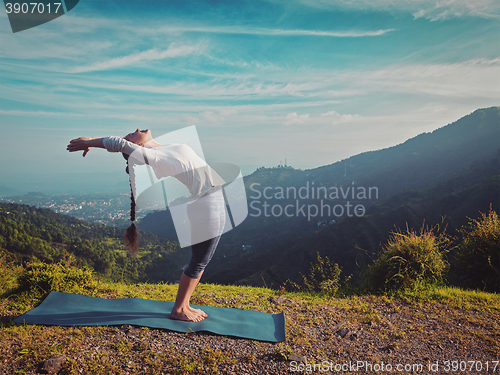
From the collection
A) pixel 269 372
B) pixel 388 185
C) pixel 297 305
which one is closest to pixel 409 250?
pixel 297 305

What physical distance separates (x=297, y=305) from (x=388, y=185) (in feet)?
242

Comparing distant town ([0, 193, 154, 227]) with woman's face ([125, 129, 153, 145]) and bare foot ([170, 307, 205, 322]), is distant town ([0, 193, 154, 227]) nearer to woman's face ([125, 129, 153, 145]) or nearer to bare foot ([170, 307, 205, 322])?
bare foot ([170, 307, 205, 322])

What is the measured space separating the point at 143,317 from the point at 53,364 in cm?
100

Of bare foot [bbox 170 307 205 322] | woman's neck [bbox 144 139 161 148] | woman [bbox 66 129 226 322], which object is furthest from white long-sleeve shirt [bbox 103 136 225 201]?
bare foot [bbox 170 307 205 322]

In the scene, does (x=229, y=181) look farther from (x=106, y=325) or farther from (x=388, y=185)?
(x=388, y=185)

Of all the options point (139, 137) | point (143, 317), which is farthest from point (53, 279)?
point (139, 137)

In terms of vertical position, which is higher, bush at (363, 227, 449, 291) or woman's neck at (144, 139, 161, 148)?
woman's neck at (144, 139, 161, 148)

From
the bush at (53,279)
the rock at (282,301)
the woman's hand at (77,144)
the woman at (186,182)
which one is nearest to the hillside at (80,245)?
the bush at (53,279)

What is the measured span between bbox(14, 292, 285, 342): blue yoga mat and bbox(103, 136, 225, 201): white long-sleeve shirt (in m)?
1.42

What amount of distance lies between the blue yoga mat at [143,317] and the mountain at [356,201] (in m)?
14.2

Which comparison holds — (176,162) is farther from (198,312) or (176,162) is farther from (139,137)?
(198,312)

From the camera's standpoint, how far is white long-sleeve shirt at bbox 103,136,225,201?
2482 mm

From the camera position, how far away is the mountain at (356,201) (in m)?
35.7

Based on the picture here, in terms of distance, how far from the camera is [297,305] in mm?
3770
